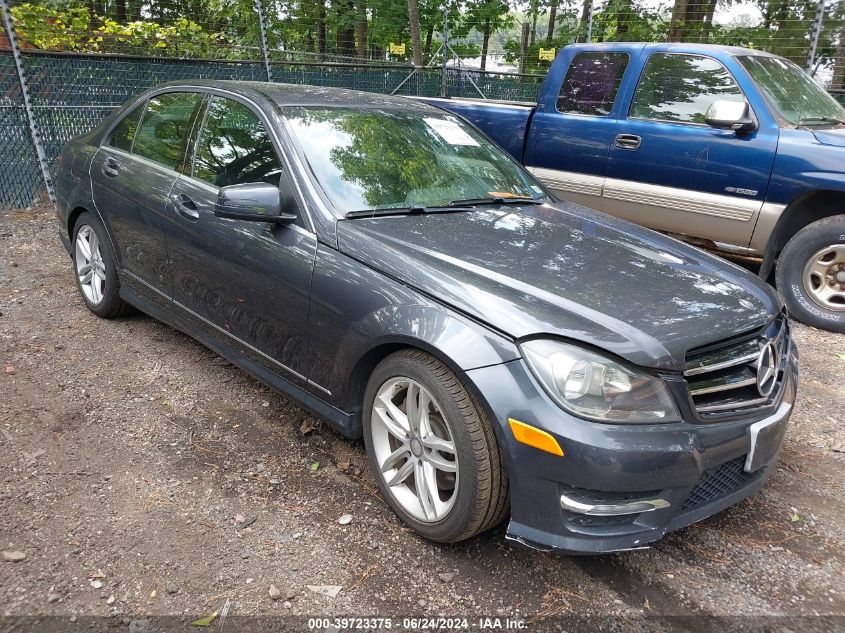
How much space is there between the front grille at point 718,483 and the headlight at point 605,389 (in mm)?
290

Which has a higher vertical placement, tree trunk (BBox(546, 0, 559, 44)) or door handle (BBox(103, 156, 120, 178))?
tree trunk (BBox(546, 0, 559, 44))

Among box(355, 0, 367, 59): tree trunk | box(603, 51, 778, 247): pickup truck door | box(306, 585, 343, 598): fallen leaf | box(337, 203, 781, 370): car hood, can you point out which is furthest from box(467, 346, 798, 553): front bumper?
box(355, 0, 367, 59): tree trunk

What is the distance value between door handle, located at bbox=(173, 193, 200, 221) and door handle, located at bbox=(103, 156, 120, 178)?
2.79 feet

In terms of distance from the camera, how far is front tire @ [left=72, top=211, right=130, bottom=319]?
4465 millimetres

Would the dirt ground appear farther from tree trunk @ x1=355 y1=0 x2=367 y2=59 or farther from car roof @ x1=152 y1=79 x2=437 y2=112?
tree trunk @ x1=355 y1=0 x2=367 y2=59

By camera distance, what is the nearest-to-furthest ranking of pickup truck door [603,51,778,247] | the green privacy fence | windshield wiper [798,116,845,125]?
pickup truck door [603,51,778,247], windshield wiper [798,116,845,125], the green privacy fence

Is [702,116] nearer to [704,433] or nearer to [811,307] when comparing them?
[811,307]

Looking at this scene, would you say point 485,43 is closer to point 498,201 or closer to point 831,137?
point 831,137

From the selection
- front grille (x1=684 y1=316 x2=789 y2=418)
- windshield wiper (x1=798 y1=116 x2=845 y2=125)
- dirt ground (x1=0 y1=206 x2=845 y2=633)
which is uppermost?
windshield wiper (x1=798 y1=116 x2=845 y2=125)

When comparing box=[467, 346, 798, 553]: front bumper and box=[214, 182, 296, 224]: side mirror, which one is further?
box=[214, 182, 296, 224]: side mirror

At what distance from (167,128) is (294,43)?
12.0m

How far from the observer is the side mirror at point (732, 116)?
5137 millimetres

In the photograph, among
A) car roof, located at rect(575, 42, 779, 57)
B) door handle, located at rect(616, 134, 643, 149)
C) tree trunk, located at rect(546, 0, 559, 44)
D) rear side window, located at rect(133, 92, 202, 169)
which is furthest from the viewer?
tree trunk, located at rect(546, 0, 559, 44)

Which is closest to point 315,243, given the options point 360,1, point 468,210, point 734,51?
point 468,210
